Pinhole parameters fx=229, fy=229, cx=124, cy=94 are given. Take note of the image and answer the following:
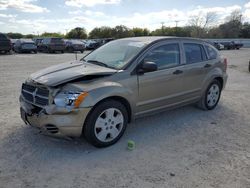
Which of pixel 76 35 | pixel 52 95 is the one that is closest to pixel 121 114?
pixel 52 95

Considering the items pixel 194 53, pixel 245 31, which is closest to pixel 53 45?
pixel 194 53

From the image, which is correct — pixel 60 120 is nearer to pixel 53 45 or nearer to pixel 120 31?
pixel 53 45

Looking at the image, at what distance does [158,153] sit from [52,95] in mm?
1789

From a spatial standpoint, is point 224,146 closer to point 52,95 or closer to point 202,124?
point 202,124

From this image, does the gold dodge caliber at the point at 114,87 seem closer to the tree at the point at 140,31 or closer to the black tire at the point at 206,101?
the black tire at the point at 206,101

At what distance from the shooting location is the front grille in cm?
332

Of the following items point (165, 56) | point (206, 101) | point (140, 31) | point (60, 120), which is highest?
point (140, 31)

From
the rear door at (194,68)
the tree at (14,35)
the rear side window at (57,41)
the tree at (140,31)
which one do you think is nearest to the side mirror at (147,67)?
the rear door at (194,68)

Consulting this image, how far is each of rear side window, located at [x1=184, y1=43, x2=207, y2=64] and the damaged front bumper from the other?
2.60 metres

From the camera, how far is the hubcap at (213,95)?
17.8ft

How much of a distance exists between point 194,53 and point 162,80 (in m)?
1.31

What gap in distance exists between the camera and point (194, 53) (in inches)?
197

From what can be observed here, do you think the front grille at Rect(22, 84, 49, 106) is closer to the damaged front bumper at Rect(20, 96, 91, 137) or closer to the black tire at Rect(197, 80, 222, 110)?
the damaged front bumper at Rect(20, 96, 91, 137)

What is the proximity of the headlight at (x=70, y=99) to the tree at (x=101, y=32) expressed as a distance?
64.0m
